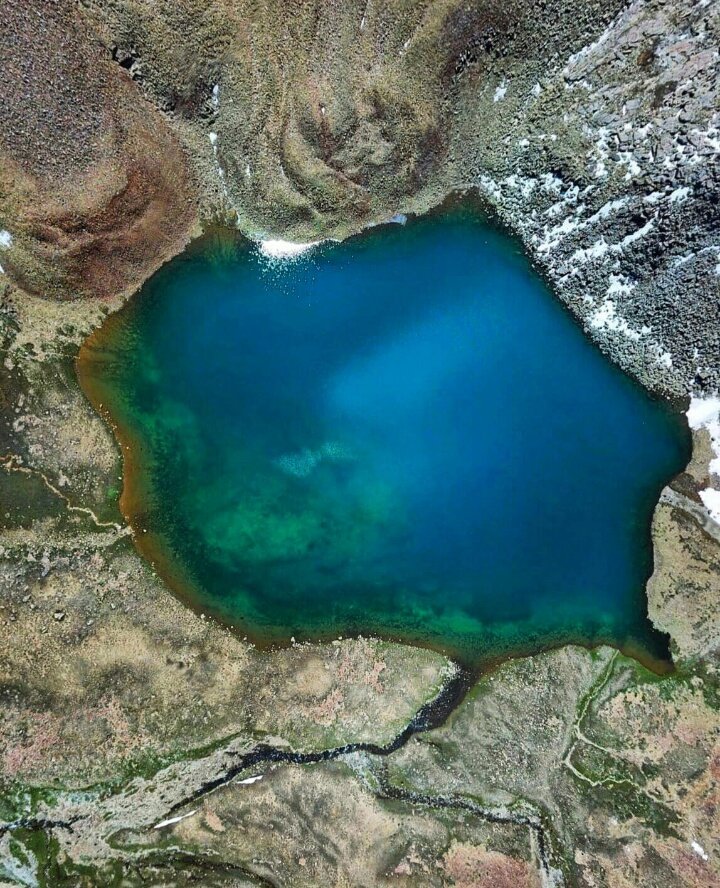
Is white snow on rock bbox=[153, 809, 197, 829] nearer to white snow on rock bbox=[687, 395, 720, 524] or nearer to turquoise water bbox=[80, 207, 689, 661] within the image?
turquoise water bbox=[80, 207, 689, 661]

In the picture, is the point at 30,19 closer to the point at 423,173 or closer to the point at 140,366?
the point at 140,366

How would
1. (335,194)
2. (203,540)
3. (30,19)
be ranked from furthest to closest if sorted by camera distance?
A: (203,540) < (335,194) < (30,19)

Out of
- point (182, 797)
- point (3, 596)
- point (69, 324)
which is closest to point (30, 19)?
point (69, 324)

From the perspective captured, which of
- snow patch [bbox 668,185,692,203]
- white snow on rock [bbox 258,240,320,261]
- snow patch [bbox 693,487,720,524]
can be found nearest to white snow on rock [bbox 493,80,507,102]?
snow patch [bbox 668,185,692,203]

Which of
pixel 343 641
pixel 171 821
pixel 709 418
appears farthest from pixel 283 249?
pixel 171 821

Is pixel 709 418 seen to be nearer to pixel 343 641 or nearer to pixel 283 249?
pixel 343 641

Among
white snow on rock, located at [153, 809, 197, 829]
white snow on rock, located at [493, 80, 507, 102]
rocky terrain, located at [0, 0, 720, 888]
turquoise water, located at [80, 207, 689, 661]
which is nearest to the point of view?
rocky terrain, located at [0, 0, 720, 888]
